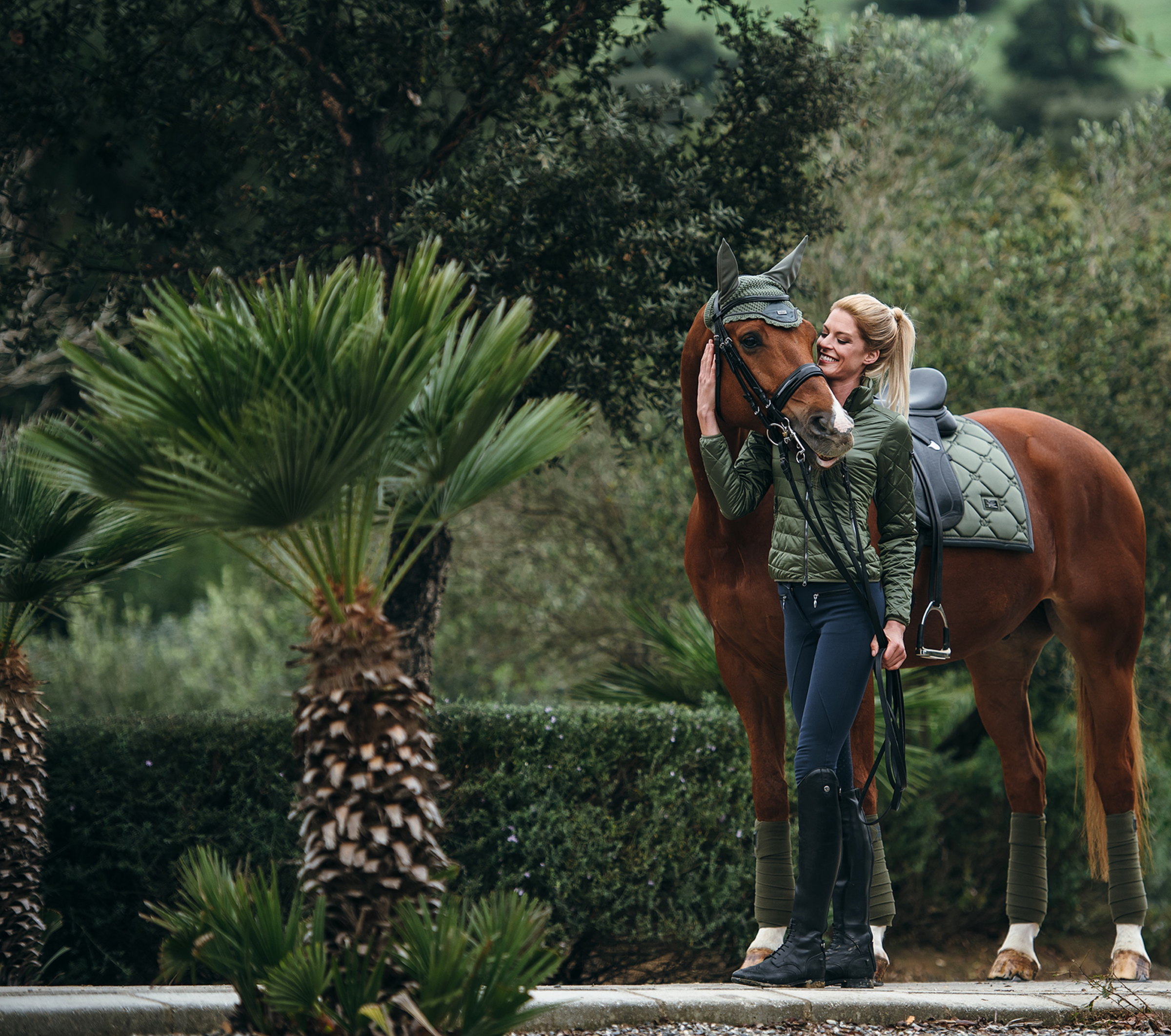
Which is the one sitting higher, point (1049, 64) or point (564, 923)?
point (1049, 64)

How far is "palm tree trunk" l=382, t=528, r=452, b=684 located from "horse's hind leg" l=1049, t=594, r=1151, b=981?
3303 mm

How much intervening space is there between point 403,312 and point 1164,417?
7.37m

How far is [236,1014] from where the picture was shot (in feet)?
10.2

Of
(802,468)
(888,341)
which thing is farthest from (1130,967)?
(888,341)

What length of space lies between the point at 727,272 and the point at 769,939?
260cm

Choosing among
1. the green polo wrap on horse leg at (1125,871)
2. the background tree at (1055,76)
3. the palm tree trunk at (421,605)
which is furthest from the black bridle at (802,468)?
the background tree at (1055,76)

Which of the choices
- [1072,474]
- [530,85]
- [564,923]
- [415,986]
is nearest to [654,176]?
[530,85]

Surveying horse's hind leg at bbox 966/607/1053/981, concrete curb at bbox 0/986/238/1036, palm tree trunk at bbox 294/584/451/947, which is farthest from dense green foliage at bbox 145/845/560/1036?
horse's hind leg at bbox 966/607/1053/981

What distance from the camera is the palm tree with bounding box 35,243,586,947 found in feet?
9.94

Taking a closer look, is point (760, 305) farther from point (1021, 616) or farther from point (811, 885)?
point (1021, 616)

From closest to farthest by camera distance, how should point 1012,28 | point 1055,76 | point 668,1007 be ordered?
point 668,1007 → point 1055,76 → point 1012,28

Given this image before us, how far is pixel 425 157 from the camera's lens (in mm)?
7574

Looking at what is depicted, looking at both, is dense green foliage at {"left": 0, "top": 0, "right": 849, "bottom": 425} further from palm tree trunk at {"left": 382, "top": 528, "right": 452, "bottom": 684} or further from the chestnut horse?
the chestnut horse

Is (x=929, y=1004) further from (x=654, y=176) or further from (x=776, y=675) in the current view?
(x=654, y=176)
